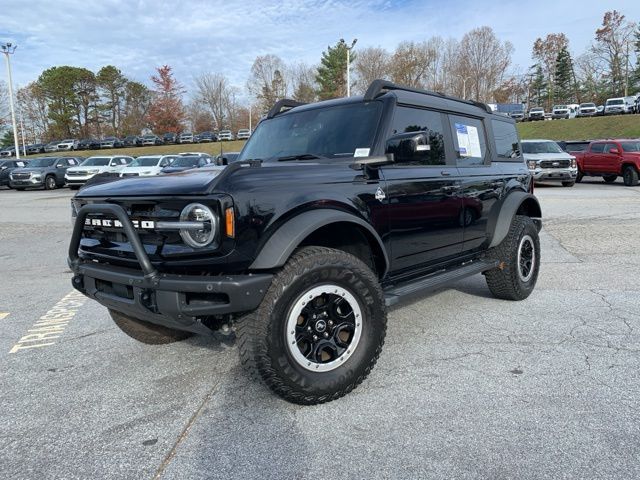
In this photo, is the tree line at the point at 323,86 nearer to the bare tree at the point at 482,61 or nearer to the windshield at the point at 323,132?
the bare tree at the point at 482,61

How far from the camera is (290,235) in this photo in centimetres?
280

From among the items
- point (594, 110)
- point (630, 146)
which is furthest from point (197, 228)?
point (594, 110)

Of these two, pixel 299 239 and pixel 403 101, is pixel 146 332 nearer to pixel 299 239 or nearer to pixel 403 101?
pixel 299 239

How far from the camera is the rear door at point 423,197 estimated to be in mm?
3567

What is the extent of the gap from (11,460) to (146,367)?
1183 millimetres

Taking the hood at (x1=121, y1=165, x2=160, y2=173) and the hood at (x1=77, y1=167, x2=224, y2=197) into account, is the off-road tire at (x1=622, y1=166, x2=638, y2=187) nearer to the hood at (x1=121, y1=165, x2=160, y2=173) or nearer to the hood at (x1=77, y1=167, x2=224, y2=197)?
the hood at (x1=121, y1=165, x2=160, y2=173)

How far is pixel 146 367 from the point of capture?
3654 mm

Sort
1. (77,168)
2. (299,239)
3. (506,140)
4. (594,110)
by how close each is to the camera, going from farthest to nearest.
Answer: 1. (594,110)
2. (77,168)
3. (506,140)
4. (299,239)

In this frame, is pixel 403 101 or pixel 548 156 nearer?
pixel 403 101

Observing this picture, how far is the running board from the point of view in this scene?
11.5ft

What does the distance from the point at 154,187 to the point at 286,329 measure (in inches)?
44.6

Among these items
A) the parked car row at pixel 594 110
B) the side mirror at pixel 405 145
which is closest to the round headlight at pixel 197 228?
the side mirror at pixel 405 145

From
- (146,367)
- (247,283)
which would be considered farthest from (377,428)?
(146,367)

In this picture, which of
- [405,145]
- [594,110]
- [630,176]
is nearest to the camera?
[405,145]
